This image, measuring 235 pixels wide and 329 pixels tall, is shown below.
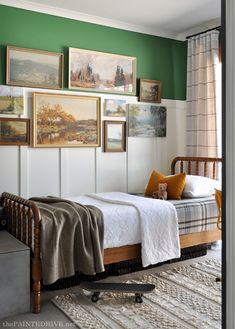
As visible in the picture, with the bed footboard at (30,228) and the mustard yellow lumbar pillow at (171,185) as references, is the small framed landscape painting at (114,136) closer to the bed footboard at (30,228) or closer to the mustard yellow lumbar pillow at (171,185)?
the mustard yellow lumbar pillow at (171,185)

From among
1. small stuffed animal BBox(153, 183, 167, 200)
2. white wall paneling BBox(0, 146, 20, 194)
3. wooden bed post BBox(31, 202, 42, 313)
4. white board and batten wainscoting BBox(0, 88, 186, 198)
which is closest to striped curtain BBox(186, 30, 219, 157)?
white board and batten wainscoting BBox(0, 88, 186, 198)

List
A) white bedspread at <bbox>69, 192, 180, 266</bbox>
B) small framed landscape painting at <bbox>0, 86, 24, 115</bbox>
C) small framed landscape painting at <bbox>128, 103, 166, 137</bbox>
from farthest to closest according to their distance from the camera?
small framed landscape painting at <bbox>128, 103, 166, 137</bbox>, small framed landscape painting at <bbox>0, 86, 24, 115</bbox>, white bedspread at <bbox>69, 192, 180, 266</bbox>

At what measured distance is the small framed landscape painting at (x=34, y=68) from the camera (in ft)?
12.4

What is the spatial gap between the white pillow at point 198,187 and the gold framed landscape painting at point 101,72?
140cm

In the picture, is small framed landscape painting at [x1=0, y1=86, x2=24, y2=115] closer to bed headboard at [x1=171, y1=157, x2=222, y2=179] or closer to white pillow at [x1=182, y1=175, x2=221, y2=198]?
white pillow at [x1=182, y1=175, x2=221, y2=198]

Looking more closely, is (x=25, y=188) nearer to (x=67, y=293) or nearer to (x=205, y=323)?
(x=67, y=293)

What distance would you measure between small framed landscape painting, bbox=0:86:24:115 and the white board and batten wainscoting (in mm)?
71

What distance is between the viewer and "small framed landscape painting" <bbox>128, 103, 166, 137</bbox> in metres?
4.64

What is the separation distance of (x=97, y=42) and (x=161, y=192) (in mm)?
1965

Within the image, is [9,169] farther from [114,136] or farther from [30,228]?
[114,136]

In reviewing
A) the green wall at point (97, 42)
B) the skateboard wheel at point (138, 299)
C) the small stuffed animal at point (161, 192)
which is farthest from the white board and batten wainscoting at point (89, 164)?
the skateboard wheel at point (138, 299)

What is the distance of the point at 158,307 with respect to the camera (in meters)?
2.61

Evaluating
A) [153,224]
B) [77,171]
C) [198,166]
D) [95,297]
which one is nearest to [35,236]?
[95,297]

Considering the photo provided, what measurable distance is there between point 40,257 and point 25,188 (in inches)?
55.9
